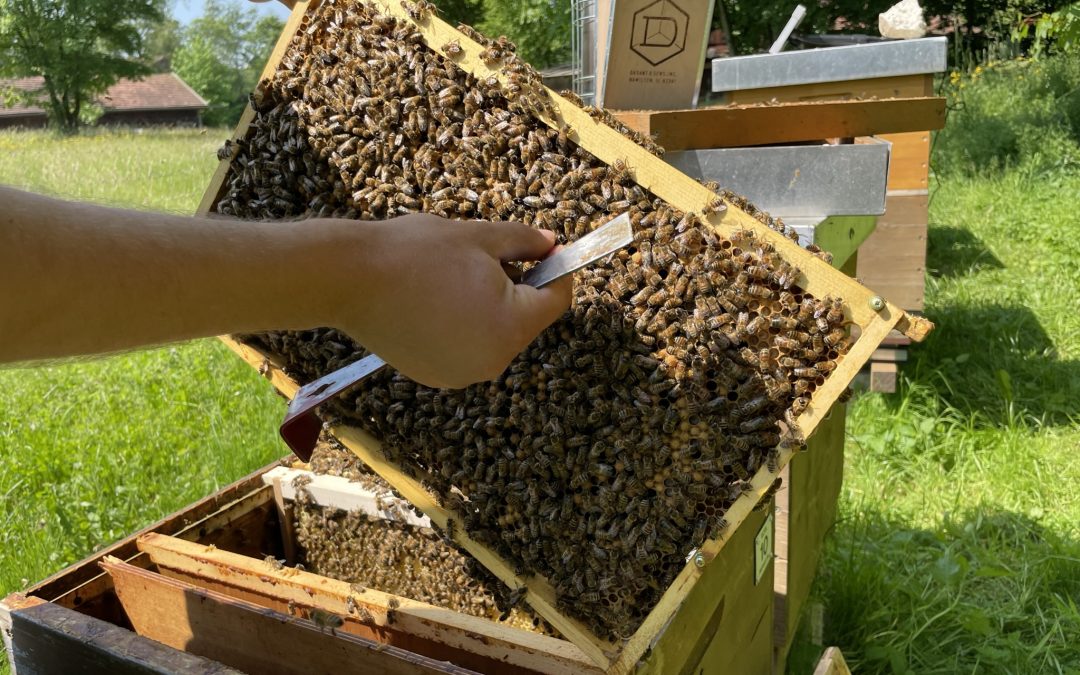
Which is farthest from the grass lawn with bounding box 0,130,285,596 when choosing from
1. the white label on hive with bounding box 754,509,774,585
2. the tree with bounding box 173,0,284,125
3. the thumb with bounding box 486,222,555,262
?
the tree with bounding box 173,0,284,125

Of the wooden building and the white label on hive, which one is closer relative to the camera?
the white label on hive

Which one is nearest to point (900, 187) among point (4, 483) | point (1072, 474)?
point (1072, 474)

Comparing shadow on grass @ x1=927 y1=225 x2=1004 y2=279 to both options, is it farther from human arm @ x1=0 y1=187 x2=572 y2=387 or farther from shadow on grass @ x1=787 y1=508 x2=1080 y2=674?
human arm @ x1=0 y1=187 x2=572 y2=387

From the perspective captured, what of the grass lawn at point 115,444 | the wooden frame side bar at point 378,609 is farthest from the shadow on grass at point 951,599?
the grass lawn at point 115,444

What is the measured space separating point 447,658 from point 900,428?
4.45 meters

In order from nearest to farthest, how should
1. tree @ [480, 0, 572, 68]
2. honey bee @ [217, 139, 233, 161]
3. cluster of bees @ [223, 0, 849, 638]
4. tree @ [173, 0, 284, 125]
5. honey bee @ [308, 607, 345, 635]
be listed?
cluster of bees @ [223, 0, 849, 638] < honey bee @ [308, 607, 345, 635] < honey bee @ [217, 139, 233, 161] < tree @ [480, 0, 572, 68] < tree @ [173, 0, 284, 125]

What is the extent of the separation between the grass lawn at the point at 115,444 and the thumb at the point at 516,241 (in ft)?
7.15

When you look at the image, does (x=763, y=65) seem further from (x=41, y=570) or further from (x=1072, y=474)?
(x=41, y=570)

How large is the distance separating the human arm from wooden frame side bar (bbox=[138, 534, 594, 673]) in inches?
27.0

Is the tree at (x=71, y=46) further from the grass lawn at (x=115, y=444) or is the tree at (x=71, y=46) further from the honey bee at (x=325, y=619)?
the honey bee at (x=325, y=619)

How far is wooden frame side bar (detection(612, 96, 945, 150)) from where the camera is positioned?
2.62 m

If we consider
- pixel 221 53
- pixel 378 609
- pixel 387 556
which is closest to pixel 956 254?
pixel 387 556

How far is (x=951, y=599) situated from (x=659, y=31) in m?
2.91

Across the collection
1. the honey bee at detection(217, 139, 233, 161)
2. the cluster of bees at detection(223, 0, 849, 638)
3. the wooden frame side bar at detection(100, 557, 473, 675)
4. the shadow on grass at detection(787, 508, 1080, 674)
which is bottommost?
the shadow on grass at detection(787, 508, 1080, 674)
